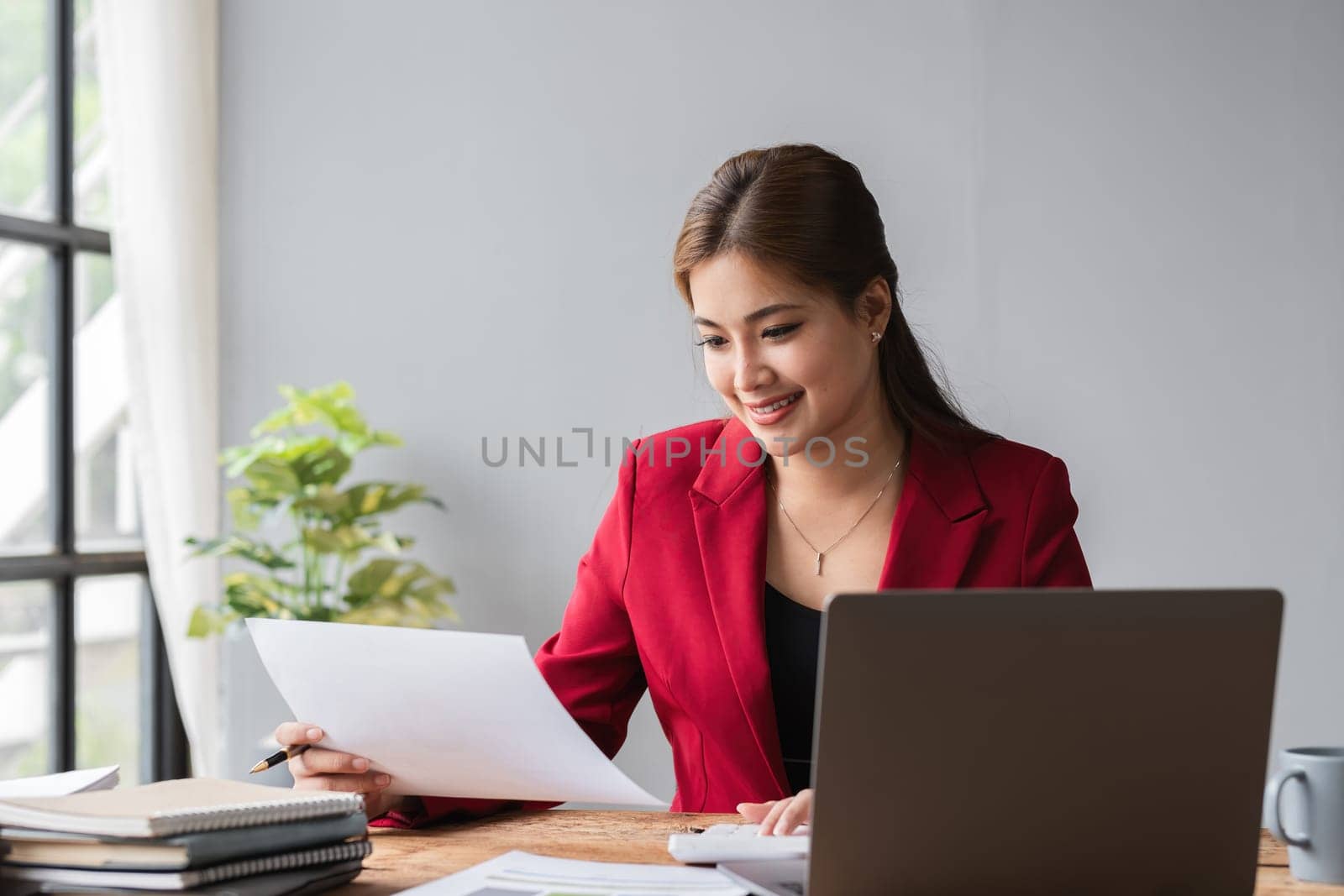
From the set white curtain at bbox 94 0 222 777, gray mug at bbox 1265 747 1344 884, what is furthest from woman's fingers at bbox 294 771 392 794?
white curtain at bbox 94 0 222 777

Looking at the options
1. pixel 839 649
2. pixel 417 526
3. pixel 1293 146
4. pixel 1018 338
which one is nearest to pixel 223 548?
pixel 417 526

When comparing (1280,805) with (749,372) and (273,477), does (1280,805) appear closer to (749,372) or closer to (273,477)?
(749,372)

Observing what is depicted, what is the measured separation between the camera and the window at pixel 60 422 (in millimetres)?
3139

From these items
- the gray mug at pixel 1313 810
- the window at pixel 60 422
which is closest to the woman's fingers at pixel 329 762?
the gray mug at pixel 1313 810

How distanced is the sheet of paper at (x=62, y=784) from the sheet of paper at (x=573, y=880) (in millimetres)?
399

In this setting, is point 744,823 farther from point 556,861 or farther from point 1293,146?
point 1293,146

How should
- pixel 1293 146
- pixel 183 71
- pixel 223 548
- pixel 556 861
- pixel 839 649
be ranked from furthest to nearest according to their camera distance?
1. pixel 183 71
2. pixel 223 548
3. pixel 1293 146
4. pixel 556 861
5. pixel 839 649

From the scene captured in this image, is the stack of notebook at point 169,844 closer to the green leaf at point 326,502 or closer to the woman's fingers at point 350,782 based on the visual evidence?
the woman's fingers at point 350,782

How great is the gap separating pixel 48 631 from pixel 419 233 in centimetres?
148

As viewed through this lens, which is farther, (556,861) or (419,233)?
(419,233)

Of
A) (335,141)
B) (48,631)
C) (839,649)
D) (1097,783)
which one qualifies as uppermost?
(335,141)

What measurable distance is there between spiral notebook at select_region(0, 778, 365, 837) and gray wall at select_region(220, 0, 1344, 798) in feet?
7.11

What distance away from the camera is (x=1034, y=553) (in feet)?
5.26

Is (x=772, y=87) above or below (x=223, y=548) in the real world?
above
